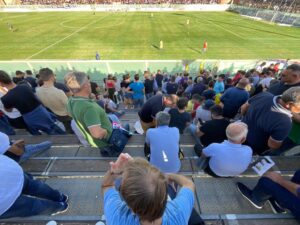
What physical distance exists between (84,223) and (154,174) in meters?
1.75

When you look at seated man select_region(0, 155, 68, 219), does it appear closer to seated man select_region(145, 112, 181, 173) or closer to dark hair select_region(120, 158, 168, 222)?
seated man select_region(145, 112, 181, 173)

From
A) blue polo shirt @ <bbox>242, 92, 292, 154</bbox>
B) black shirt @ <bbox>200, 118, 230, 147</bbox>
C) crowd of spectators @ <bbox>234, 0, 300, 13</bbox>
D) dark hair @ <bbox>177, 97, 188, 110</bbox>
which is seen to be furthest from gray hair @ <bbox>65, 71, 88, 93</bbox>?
crowd of spectators @ <bbox>234, 0, 300, 13</bbox>

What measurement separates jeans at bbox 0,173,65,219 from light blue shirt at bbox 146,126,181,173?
1439mm

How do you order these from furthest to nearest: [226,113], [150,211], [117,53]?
[117,53]
[226,113]
[150,211]

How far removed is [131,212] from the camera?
151 centimetres

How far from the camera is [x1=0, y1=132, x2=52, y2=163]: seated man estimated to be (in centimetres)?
258

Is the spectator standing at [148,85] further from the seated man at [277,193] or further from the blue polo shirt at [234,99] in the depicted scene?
the seated man at [277,193]

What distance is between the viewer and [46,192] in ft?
8.53

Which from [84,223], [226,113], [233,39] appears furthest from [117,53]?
[84,223]

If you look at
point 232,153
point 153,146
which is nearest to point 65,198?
point 153,146

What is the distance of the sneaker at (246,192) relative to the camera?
9.11 ft

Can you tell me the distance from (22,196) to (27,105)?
228 cm

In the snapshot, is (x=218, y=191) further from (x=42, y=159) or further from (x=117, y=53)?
(x=117, y=53)

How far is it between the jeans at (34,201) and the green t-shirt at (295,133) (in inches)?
157
